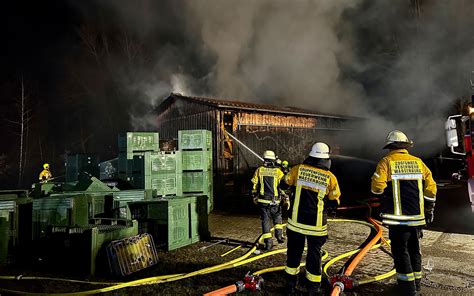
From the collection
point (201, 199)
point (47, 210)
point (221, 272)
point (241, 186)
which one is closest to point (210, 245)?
point (201, 199)

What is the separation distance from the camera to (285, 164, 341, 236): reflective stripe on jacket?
3695mm

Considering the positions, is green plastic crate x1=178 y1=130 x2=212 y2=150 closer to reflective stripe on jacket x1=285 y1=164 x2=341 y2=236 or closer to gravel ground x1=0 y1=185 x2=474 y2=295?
gravel ground x1=0 y1=185 x2=474 y2=295

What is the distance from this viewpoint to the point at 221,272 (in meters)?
4.78

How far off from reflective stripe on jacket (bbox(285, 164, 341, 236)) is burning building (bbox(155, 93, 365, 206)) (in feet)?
31.1

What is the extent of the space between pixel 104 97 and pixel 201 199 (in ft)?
79.6

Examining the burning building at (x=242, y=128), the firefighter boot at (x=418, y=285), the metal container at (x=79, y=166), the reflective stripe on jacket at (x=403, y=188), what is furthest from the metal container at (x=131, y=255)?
the metal container at (x=79, y=166)

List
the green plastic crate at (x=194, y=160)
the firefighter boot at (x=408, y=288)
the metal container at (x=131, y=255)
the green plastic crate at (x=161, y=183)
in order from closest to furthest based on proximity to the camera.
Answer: the firefighter boot at (x=408, y=288), the metal container at (x=131, y=255), the green plastic crate at (x=161, y=183), the green plastic crate at (x=194, y=160)

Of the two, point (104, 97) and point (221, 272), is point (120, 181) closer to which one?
point (221, 272)

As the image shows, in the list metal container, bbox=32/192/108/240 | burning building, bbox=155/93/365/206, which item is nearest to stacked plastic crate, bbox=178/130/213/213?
burning building, bbox=155/93/365/206

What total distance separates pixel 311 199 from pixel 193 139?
7.39 metres

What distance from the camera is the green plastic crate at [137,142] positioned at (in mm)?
10203

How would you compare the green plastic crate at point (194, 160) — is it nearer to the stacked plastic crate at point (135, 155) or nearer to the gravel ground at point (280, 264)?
the stacked plastic crate at point (135, 155)

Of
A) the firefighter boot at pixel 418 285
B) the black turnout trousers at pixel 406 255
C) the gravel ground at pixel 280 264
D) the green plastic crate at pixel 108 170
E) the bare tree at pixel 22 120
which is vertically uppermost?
the bare tree at pixel 22 120

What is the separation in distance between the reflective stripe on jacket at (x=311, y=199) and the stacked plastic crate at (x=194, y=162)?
693cm
